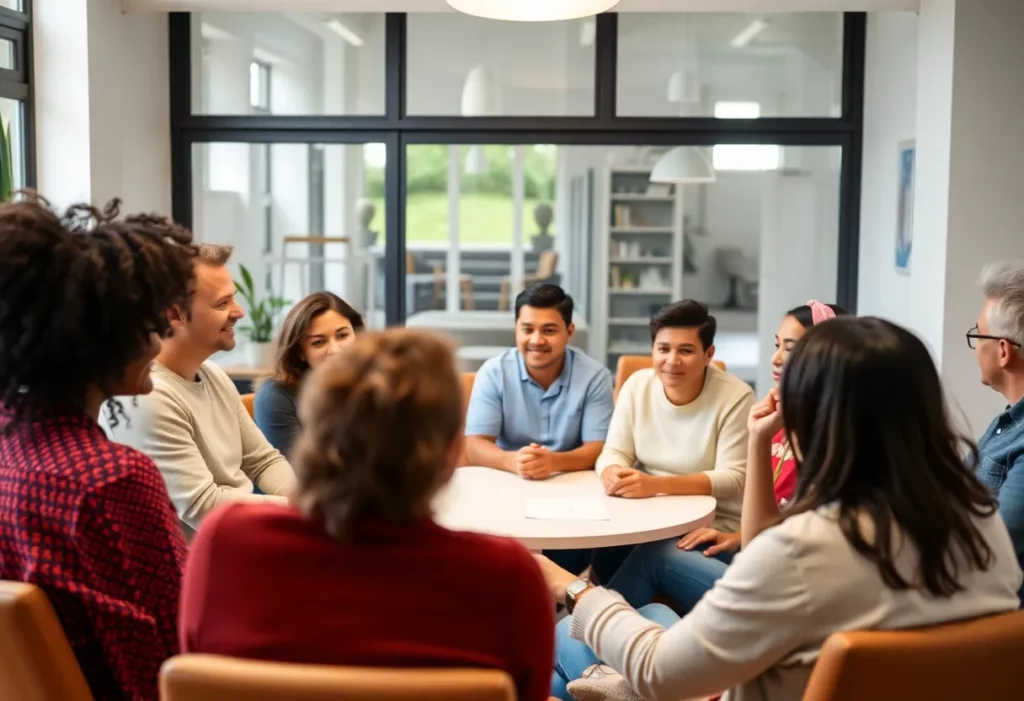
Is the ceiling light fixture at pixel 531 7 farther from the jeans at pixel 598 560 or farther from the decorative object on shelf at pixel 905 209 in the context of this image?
the decorative object on shelf at pixel 905 209

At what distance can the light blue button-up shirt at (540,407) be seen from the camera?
355 cm

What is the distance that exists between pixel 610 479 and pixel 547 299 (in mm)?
749

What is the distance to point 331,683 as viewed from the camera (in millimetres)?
1220

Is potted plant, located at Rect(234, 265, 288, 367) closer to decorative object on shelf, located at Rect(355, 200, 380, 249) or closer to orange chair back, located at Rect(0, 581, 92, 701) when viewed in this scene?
decorative object on shelf, located at Rect(355, 200, 380, 249)

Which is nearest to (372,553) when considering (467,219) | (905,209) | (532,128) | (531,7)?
(531,7)

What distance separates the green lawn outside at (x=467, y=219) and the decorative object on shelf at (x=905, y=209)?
2.03m

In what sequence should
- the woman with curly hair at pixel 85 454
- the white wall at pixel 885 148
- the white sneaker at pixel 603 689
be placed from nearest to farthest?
the woman with curly hair at pixel 85 454 < the white sneaker at pixel 603 689 < the white wall at pixel 885 148

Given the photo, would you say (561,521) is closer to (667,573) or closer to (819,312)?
(667,573)

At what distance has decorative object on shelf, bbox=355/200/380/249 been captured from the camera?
5.56 meters

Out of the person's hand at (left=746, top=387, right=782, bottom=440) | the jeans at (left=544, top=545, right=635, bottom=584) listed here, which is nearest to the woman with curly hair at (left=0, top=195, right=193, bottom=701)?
the person's hand at (left=746, top=387, right=782, bottom=440)

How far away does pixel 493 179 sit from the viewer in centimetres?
586

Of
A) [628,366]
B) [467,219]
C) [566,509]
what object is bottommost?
[566,509]

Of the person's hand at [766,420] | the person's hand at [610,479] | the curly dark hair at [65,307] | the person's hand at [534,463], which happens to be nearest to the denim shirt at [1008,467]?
the person's hand at [766,420]

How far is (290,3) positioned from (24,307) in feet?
11.0
